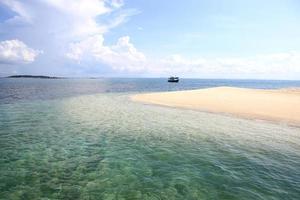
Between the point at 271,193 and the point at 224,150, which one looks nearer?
the point at 271,193

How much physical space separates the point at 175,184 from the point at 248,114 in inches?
743

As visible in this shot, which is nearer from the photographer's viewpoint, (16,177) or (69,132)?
(16,177)

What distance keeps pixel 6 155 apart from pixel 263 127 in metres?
17.9

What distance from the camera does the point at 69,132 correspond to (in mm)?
17125

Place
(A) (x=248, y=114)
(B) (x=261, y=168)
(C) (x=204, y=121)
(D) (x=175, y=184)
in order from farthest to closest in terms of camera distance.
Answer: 1. (A) (x=248, y=114)
2. (C) (x=204, y=121)
3. (B) (x=261, y=168)
4. (D) (x=175, y=184)

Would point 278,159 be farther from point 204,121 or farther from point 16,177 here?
point 16,177

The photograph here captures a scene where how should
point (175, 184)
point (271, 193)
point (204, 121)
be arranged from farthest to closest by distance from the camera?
point (204, 121) < point (175, 184) < point (271, 193)

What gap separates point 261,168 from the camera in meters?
10.7

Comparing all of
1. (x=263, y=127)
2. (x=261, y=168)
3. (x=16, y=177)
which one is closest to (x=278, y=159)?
(x=261, y=168)

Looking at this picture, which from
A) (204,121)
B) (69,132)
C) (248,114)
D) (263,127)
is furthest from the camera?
(248,114)

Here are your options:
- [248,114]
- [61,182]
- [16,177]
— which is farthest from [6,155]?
[248,114]

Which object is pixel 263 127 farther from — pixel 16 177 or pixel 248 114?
pixel 16 177

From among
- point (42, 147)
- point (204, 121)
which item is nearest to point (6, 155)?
point (42, 147)

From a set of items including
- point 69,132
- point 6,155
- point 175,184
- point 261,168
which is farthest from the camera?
point 69,132
